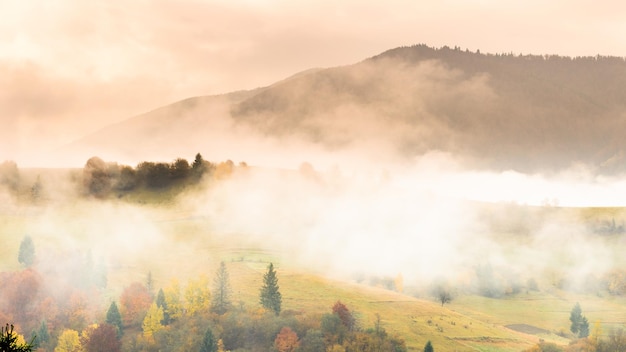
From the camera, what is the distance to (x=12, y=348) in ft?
119
